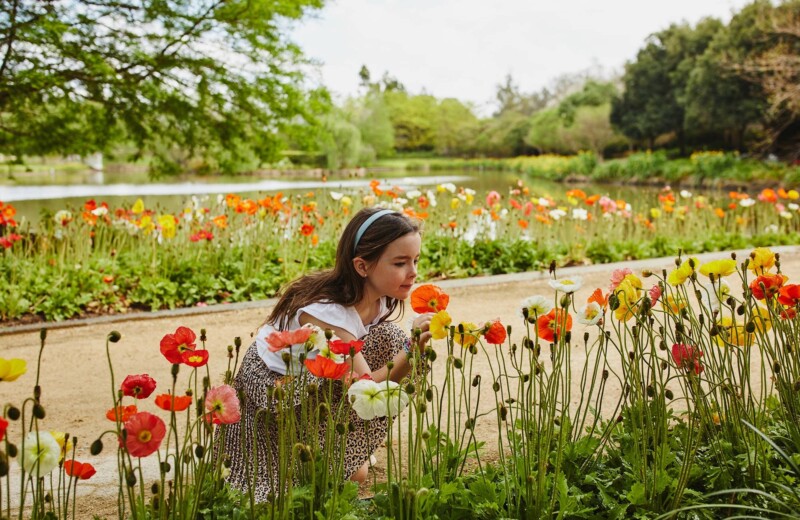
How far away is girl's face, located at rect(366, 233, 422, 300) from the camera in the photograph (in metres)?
2.31

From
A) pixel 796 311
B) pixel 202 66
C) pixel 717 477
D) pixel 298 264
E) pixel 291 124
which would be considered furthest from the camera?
pixel 291 124

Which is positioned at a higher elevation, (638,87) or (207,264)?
(638,87)

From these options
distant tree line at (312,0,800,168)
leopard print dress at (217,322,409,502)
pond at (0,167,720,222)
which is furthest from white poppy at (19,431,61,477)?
distant tree line at (312,0,800,168)

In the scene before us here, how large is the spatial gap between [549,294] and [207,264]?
9.28 ft

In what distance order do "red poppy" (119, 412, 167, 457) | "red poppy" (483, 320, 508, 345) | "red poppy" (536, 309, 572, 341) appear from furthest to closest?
"red poppy" (536, 309, 572, 341)
"red poppy" (483, 320, 508, 345)
"red poppy" (119, 412, 167, 457)

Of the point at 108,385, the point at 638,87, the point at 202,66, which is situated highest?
the point at 638,87

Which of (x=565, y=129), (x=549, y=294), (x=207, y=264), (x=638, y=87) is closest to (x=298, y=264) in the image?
(x=207, y=264)

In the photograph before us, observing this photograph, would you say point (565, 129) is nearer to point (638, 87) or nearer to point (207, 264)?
point (638, 87)

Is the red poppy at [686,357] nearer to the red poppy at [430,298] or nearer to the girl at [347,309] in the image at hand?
the red poppy at [430,298]

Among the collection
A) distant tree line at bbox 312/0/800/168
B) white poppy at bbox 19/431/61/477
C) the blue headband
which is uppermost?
distant tree line at bbox 312/0/800/168

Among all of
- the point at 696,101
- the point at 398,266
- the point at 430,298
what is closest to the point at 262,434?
the point at 398,266

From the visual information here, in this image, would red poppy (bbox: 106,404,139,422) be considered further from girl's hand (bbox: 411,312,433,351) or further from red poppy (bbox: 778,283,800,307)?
red poppy (bbox: 778,283,800,307)

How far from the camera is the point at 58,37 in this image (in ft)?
23.0

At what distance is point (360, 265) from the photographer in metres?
2.37
